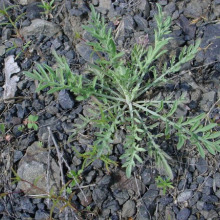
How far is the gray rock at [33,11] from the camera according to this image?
3.19 m

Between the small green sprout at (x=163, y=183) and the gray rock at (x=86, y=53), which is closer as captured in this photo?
the small green sprout at (x=163, y=183)

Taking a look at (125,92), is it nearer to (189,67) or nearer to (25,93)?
(189,67)

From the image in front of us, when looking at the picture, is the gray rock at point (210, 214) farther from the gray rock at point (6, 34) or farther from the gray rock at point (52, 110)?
the gray rock at point (6, 34)

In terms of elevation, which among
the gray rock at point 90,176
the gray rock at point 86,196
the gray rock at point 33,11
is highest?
the gray rock at point 33,11

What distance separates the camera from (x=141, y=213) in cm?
238

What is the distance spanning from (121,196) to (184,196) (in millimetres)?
462

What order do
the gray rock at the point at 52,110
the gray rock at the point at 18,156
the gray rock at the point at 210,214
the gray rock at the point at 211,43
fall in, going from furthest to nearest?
the gray rock at the point at 211,43
the gray rock at the point at 52,110
the gray rock at the point at 18,156
the gray rock at the point at 210,214

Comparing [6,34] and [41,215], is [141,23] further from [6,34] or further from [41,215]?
[41,215]

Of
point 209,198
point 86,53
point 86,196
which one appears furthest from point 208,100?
point 86,196

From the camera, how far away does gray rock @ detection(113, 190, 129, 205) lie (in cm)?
244

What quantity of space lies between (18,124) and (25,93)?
30 cm

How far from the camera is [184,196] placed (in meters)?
2.41

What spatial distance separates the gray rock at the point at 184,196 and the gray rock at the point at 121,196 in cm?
38

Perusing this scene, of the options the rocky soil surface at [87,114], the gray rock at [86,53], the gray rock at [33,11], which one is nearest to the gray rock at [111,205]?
the rocky soil surface at [87,114]
